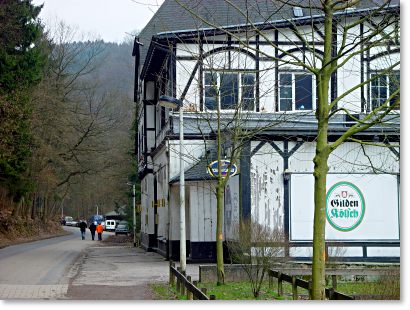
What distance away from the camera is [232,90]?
16.4m

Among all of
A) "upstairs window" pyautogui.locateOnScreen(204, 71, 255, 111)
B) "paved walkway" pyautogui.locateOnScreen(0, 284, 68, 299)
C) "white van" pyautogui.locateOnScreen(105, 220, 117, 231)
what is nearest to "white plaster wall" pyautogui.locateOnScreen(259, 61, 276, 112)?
"upstairs window" pyautogui.locateOnScreen(204, 71, 255, 111)

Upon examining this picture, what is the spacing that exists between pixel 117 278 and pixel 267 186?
4.26 meters

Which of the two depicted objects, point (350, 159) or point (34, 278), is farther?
point (350, 159)

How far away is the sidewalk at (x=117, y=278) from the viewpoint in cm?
1310

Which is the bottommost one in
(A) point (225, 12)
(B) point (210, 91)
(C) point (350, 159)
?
(C) point (350, 159)

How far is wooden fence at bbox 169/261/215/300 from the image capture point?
Result: 10.5m

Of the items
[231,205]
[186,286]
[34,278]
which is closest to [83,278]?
[34,278]

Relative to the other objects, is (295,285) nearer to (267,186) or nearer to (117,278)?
(117,278)

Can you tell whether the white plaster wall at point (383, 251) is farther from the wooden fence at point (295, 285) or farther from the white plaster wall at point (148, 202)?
the white plaster wall at point (148, 202)

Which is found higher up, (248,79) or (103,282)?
(248,79)

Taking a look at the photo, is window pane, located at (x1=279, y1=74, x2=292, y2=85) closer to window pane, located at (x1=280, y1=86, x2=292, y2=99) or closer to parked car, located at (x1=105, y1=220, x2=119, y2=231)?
window pane, located at (x1=280, y1=86, x2=292, y2=99)

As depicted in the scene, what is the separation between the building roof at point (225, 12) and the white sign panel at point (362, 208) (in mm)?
5039
